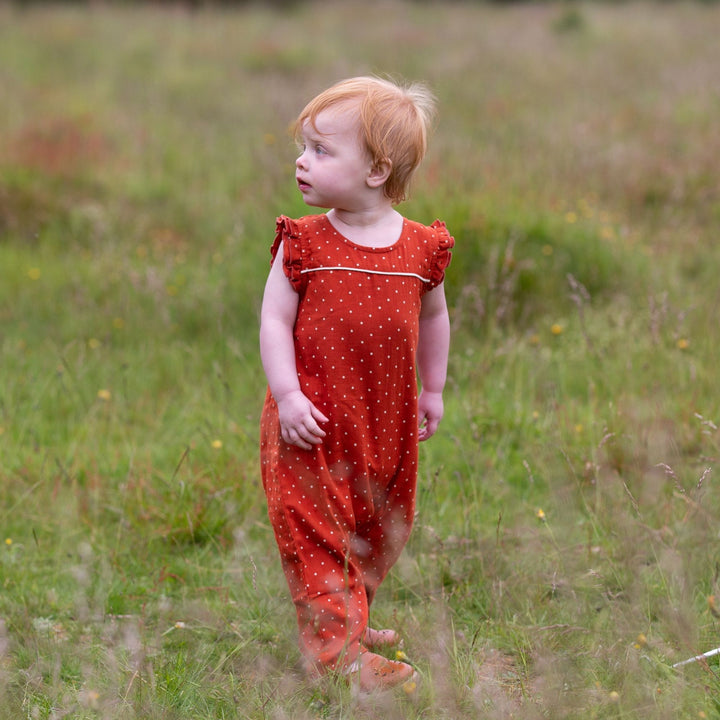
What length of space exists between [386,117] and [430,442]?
1.80m

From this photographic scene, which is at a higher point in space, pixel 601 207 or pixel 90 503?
pixel 601 207

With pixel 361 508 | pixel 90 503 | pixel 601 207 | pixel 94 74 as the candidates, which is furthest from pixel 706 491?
pixel 94 74

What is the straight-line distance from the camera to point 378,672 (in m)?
2.39

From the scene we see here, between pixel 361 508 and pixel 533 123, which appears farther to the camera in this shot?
pixel 533 123

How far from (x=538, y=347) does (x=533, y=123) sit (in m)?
4.10

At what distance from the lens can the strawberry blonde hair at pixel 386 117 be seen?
7.22ft

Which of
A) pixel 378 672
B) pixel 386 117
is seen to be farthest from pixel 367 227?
pixel 378 672

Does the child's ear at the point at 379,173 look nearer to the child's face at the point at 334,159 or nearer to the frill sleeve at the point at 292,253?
the child's face at the point at 334,159

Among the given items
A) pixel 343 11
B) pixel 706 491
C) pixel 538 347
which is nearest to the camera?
pixel 706 491

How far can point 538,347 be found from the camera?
4293 millimetres

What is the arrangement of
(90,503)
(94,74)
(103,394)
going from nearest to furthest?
(90,503) < (103,394) < (94,74)

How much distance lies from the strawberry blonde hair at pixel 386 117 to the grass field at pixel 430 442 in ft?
3.51

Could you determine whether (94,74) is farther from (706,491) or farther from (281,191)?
(706,491)

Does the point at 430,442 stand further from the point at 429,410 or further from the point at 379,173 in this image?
the point at 379,173
